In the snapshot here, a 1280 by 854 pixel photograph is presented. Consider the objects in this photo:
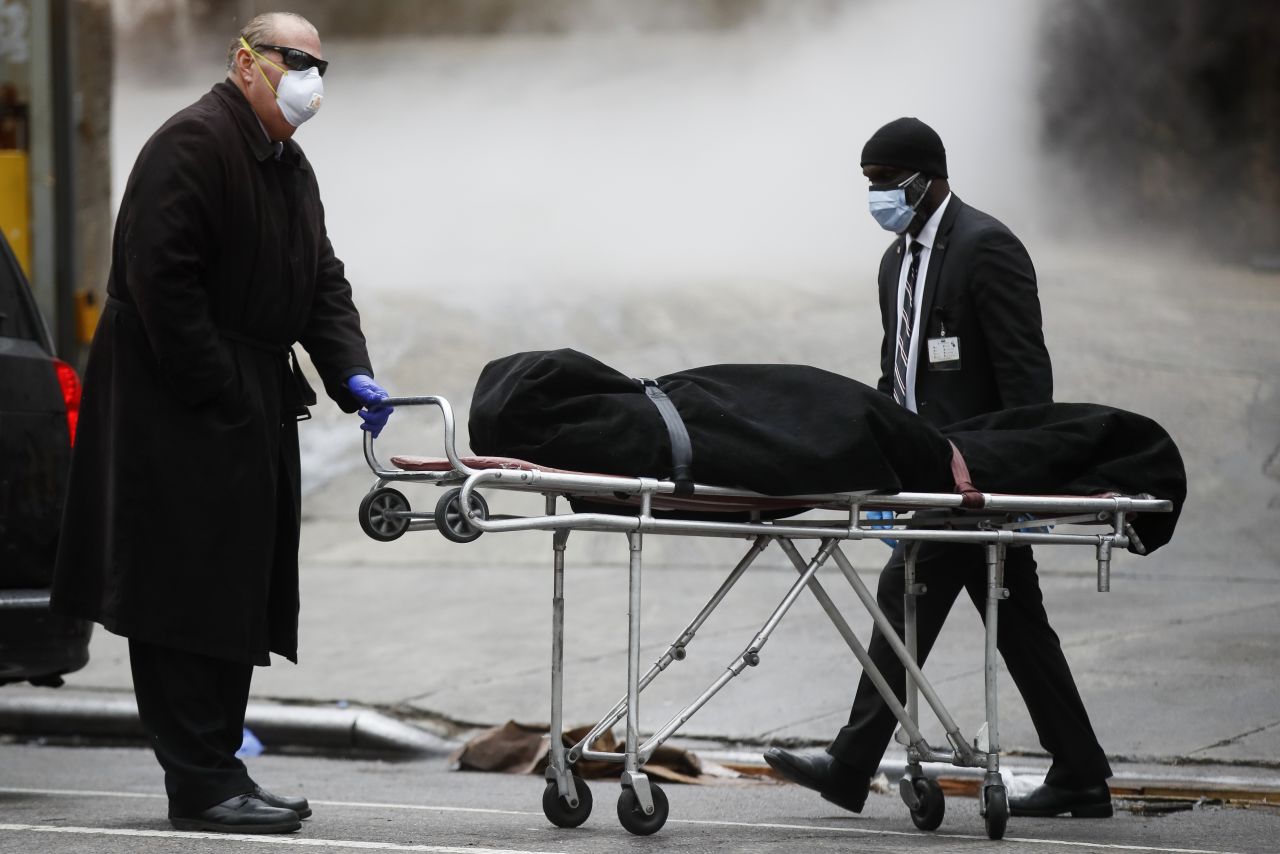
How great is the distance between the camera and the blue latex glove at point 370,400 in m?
4.46

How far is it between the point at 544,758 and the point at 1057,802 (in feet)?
6.42

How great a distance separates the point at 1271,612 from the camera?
7.68 metres

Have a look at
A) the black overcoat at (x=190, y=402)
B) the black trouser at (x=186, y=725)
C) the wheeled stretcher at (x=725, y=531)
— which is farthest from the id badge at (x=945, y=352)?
the black trouser at (x=186, y=725)

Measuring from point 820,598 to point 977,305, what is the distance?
107 centimetres

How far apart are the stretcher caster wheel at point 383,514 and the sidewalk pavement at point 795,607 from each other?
264 cm

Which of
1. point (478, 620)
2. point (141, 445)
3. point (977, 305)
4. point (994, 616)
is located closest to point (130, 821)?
point (141, 445)

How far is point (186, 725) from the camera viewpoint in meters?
4.32

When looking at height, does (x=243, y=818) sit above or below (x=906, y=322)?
below

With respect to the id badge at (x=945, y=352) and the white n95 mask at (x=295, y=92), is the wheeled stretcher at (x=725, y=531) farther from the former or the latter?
the white n95 mask at (x=295, y=92)

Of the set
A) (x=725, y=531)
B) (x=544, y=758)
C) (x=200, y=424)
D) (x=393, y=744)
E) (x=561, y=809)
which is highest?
(x=200, y=424)

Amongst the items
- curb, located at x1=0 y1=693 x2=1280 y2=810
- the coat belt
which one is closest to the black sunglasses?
the coat belt

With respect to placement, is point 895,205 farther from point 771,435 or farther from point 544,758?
point 544,758

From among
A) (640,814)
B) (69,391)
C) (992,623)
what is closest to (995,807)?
(992,623)

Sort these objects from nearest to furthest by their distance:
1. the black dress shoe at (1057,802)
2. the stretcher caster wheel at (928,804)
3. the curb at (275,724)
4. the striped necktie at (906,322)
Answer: the stretcher caster wheel at (928,804) → the black dress shoe at (1057,802) → the striped necktie at (906,322) → the curb at (275,724)
